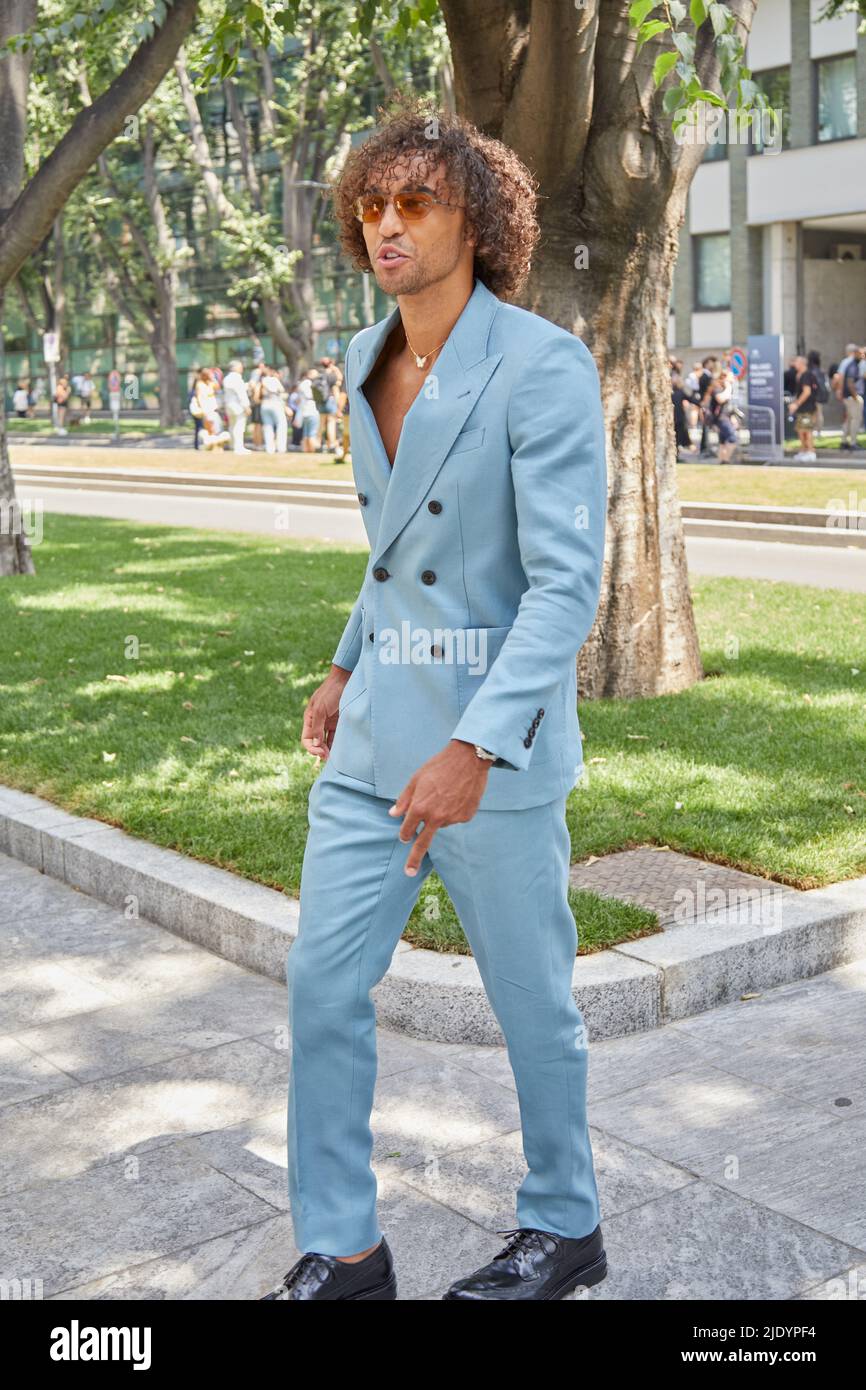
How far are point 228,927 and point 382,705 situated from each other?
232 centimetres

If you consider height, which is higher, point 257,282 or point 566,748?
point 257,282

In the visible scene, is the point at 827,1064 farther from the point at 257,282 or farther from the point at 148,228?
the point at 148,228

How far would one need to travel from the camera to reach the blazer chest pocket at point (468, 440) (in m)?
2.79

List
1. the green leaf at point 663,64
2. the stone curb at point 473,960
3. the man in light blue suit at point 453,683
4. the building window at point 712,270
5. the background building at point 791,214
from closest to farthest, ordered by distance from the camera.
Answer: the man in light blue suit at point 453,683
the stone curb at point 473,960
the green leaf at point 663,64
the background building at point 791,214
the building window at point 712,270

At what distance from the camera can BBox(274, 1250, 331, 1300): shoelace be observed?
2.88 metres

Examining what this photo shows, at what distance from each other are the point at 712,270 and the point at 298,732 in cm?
3626

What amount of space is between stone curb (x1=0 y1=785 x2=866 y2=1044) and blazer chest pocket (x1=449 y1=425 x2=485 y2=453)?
6.42ft

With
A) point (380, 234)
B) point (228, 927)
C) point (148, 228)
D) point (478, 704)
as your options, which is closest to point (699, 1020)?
point (228, 927)

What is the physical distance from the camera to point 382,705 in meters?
2.92

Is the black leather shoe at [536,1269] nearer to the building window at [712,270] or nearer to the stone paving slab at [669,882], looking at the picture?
the stone paving slab at [669,882]

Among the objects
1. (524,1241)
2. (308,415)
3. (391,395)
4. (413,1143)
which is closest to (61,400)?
(308,415)

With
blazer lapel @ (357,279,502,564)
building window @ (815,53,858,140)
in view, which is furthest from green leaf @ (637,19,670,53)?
building window @ (815,53,858,140)

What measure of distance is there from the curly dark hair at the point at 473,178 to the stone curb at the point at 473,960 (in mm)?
2063

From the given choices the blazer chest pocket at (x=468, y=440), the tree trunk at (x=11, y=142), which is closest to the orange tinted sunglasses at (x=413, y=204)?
the blazer chest pocket at (x=468, y=440)
